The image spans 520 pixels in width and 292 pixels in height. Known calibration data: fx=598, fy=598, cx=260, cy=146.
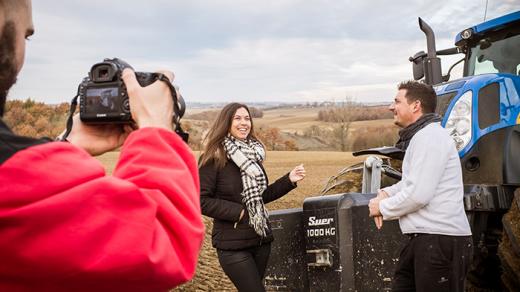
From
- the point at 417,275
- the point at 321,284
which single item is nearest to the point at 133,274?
the point at 417,275

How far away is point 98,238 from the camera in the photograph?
1041mm

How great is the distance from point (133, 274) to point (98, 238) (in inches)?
3.9

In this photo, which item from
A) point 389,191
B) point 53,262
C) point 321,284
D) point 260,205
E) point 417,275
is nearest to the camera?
Answer: point 53,262

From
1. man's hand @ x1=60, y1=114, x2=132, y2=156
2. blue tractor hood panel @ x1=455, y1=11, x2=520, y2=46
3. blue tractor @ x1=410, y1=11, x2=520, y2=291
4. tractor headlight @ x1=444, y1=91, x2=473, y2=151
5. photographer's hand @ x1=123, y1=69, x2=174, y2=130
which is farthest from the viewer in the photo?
blue tractor hood panel @ x1=455, y1=11, x2=520, y2=46

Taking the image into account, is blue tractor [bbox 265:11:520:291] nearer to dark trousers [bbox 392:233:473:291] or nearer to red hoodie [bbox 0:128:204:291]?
dark trousers [bbox 392:233:473:291]

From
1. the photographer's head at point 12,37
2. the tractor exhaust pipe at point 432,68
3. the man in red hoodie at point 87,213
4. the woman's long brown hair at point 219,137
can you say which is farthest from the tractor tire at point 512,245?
the photographer's head at point 12,37

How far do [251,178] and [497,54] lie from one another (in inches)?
122

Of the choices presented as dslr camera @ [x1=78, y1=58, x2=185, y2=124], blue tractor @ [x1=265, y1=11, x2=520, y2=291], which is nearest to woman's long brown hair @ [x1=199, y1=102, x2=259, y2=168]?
blue tractor @ [x1=265, y1=11, x2=520, y2=291]

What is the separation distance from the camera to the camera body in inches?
56.4

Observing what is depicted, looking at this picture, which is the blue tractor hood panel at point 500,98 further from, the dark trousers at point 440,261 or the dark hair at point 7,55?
the dark hair at point 7,55

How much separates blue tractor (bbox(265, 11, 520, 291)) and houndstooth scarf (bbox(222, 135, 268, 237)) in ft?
1.84

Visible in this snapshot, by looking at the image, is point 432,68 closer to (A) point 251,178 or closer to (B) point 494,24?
(B) point 494,24

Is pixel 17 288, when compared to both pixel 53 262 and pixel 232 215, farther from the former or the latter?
pixel 232 215

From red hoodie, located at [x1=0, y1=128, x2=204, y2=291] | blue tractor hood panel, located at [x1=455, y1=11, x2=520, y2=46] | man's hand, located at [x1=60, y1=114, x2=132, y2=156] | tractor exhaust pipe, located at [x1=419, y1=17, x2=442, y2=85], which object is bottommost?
red hoodie, located at [x1=0, y1=128, x2=204, y2=291]
